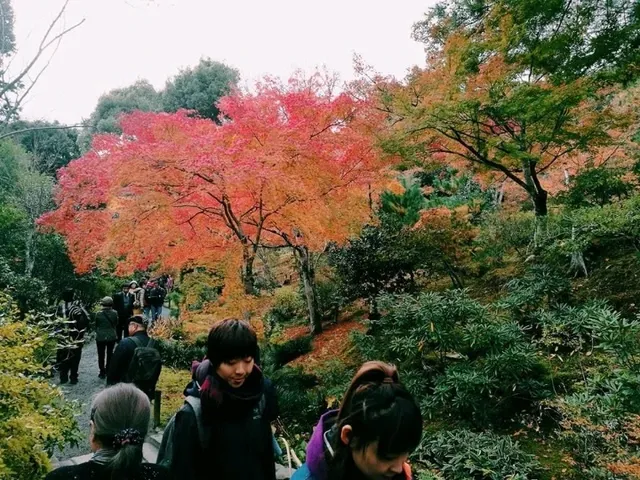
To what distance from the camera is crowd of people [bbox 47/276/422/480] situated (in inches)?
52.6

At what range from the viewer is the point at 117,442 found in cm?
163

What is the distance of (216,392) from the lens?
6.16 ft

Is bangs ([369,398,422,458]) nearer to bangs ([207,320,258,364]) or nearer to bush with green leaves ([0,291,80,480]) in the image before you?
bangs ([207,320,258,364])

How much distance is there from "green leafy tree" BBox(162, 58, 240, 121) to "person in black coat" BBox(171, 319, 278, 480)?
27.4 metres

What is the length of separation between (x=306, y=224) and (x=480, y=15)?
6134mm

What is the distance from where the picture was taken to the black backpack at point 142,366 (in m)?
4.54

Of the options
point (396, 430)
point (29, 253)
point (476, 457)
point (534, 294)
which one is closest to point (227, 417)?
point (396, 430)

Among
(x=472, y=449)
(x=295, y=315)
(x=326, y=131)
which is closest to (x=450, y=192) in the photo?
(x=295, y=315)

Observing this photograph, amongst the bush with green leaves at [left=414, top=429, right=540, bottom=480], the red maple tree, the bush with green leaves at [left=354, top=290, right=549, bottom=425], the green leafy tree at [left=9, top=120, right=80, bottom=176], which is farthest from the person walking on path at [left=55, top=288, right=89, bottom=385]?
the green leafy tree at [left=9, top=120, right=80, bottom=176]

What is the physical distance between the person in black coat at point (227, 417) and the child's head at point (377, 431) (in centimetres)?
72

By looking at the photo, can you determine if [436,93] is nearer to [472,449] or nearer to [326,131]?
[326,131]

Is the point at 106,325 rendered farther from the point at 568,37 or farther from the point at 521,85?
the point at 568,37

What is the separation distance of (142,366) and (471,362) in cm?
398

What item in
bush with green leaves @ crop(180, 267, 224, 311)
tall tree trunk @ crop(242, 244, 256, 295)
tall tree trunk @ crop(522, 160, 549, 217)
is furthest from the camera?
bush with green leaves @ crop(180, 267, 224, 311)
